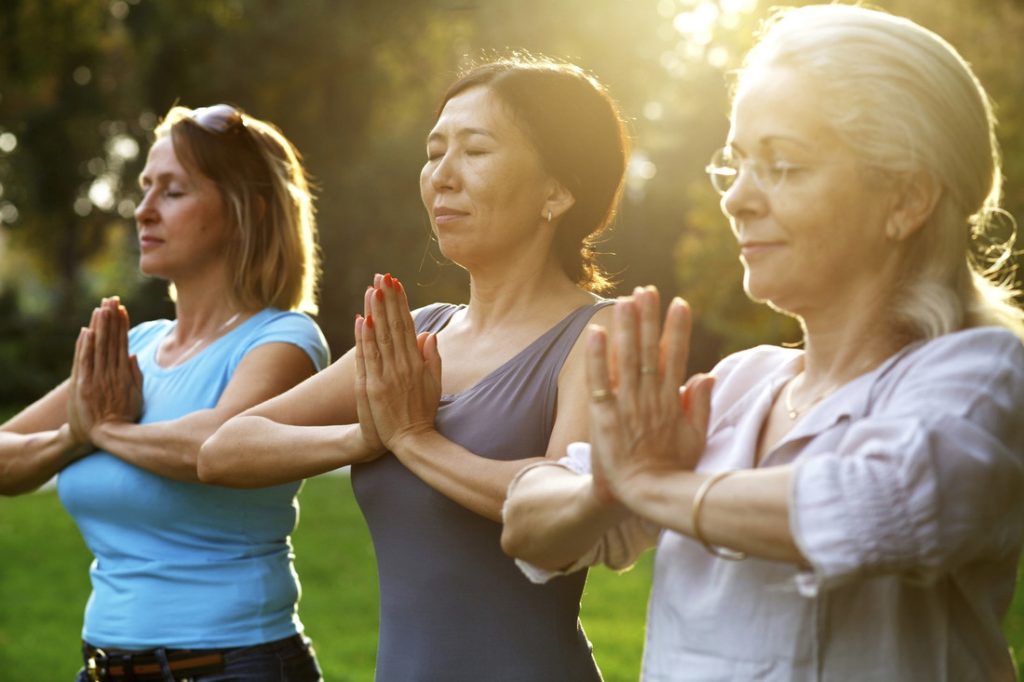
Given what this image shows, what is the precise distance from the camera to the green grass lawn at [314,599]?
7.32 metres

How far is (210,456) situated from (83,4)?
9.75 metres

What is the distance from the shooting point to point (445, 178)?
8.91 ft

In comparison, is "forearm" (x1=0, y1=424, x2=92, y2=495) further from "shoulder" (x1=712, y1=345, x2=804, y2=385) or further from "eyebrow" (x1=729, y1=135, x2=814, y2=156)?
"eyebrow" (x1=729, y1=135, x2=814, y2=156)

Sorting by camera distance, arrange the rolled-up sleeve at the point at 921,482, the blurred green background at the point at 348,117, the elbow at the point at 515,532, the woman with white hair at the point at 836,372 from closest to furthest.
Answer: the rolled-up sleeve at the point at 921,482 < the woman with white hair at the point at 836,372 < the elbow at the point at 515,532 < the blurred green background at the point at 348,117

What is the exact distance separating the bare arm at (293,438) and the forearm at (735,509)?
983 mm

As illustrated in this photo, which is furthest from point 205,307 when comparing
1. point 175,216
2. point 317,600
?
point 317,600

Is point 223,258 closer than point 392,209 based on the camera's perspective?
Yes

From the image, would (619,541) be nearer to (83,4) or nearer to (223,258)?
(223,258)

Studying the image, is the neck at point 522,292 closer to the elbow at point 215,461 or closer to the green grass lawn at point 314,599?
the elbow at point 215,461

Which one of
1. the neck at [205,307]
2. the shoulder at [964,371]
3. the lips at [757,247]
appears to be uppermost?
the lips at [757,247]

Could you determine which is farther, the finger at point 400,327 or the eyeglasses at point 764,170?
the finger at point 400,327

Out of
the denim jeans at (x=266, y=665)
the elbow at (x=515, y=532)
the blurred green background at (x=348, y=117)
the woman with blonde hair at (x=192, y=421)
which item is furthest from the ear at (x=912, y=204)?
the blurred green background at (x=348, y=117)

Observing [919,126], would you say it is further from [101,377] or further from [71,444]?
[71,444]

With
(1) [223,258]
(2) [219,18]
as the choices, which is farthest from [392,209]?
(1) [223,258]
